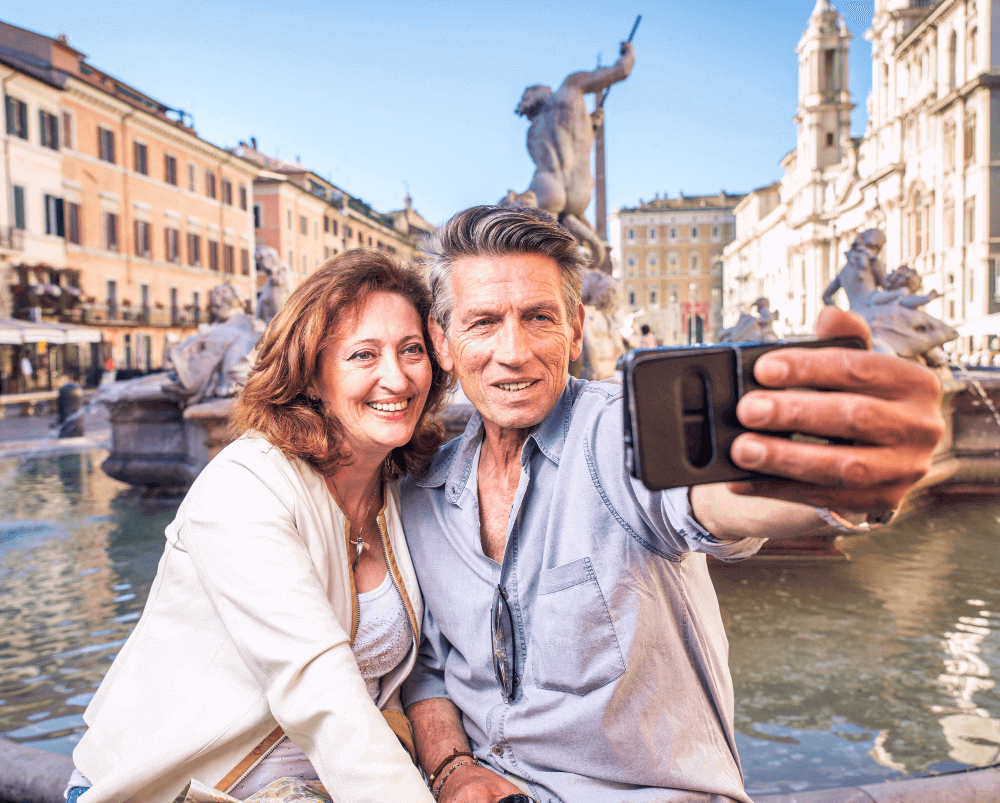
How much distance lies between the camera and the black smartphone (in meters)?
0.84

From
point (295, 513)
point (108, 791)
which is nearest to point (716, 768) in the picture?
point (295, 513)

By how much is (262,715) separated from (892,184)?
165ft

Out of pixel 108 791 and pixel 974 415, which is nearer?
pixel 108 791

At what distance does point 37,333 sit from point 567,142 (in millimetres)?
21539

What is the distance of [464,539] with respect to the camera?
5.76ft

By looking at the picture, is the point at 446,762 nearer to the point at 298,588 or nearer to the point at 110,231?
the point at 298,588

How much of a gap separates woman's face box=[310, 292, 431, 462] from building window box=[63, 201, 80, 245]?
3144cm

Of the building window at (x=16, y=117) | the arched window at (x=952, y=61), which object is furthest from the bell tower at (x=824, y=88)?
the building window at (x=16, y=117)

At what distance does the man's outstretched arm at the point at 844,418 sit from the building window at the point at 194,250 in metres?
38.5

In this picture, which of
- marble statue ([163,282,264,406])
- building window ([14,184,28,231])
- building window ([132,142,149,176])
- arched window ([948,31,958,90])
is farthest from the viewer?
arched window ([948,31,958,90])

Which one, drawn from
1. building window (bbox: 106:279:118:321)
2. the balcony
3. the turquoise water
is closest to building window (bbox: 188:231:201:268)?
building window (bbox: 106:279:118:321)

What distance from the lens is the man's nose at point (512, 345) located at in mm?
1669

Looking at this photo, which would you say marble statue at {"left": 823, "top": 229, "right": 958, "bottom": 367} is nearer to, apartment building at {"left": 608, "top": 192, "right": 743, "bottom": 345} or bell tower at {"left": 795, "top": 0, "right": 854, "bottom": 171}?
bell tower at {"left": 795, "top": 0, "right": 854, "bottom": 171}

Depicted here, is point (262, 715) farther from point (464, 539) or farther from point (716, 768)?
Answer: point (716, 768)
